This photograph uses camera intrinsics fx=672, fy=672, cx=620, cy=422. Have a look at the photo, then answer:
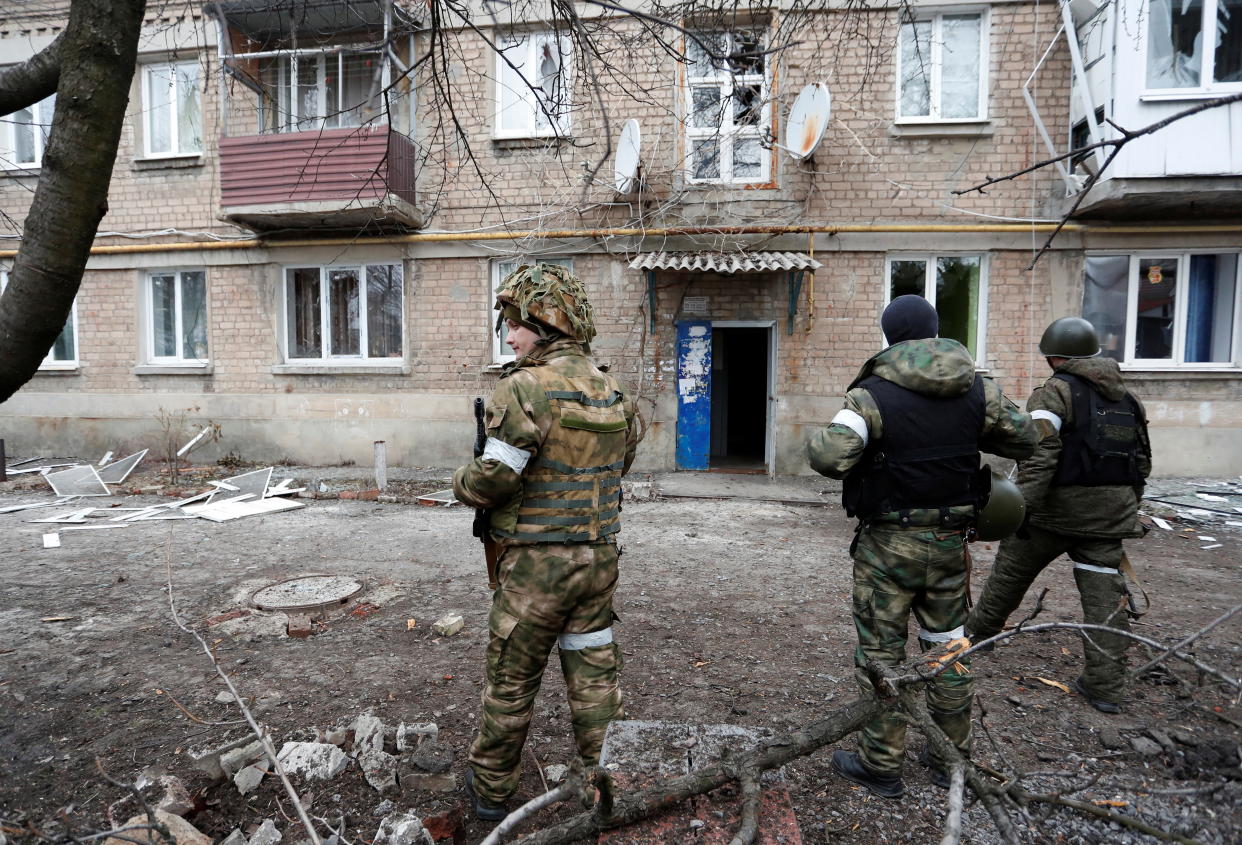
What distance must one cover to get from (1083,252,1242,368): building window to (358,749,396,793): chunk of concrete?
919cm

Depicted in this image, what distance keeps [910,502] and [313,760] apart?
7.69 feet

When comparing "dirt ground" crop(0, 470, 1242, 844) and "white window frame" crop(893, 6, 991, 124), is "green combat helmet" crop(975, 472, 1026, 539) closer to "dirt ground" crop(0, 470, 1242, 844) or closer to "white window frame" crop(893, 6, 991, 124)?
"dirt ground" crop(0, 470, 1242, 844)

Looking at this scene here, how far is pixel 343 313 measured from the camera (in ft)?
32.2

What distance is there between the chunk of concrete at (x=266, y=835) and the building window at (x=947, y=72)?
9.23 metres

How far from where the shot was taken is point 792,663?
3438 mm

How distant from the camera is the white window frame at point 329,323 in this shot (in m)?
9.59

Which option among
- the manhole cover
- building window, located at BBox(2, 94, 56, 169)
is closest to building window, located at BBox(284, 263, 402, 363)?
building window, located at BBox(2, 94, 56, 169)

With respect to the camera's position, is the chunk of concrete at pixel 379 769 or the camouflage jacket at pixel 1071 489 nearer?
the chunk of concrete at pixel 379 769

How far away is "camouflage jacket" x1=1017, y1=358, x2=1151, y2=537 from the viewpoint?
3.04 metres

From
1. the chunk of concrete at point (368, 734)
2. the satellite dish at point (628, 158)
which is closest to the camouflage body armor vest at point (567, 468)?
the chunk of concrete at point (368, 734)

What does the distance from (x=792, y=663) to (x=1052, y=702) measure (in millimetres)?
1147

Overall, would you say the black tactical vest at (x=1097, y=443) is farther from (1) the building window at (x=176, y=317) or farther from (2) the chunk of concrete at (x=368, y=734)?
(1) the building window at (x=176, y=317)

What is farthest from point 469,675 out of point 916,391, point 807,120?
point 807,120

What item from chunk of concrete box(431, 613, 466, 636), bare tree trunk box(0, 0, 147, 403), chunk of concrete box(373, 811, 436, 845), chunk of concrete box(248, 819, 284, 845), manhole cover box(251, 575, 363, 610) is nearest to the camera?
bare tree trunk box(0, 0, 147, 403)
